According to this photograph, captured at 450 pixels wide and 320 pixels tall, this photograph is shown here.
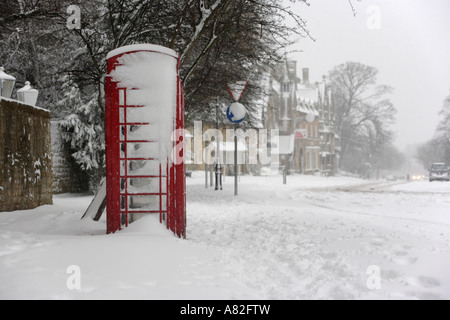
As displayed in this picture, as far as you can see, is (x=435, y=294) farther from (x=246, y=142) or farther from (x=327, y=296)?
(x=246, y=142)

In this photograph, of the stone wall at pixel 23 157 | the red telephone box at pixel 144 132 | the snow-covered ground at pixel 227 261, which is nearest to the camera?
the snow-covered ground at pixel 227 261

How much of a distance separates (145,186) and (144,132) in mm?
805

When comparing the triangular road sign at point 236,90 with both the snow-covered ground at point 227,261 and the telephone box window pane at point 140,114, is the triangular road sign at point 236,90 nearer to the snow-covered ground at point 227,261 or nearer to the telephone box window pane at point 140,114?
the snow-covered ground at point 227,261

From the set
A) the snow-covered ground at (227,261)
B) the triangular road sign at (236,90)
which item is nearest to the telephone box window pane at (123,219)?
the snow-covered ground at (227,261)

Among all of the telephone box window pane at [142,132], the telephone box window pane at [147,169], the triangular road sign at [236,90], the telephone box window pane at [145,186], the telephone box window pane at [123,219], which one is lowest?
the telephone box window pane at [123,219]

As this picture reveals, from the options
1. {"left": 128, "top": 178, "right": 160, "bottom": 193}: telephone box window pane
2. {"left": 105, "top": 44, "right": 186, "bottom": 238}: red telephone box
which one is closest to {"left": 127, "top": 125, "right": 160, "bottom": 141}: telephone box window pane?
{"left": 105, "top": 44, "right": 186, "bottom": 238}: red telephone box

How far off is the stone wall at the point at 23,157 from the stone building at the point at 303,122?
34496 millimetres

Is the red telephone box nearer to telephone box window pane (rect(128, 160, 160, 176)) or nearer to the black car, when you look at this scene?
telephone box window pane (rect(128, 160, 160, 176))

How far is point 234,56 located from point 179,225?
6.50m

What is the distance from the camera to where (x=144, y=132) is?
20.1 feet

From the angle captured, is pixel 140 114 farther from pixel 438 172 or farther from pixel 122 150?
pixel 438 172

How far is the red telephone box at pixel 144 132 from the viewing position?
6004 mm

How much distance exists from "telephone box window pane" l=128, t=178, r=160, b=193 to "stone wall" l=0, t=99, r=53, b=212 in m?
3.69

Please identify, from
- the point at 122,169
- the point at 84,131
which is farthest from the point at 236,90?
the point at 122,169
